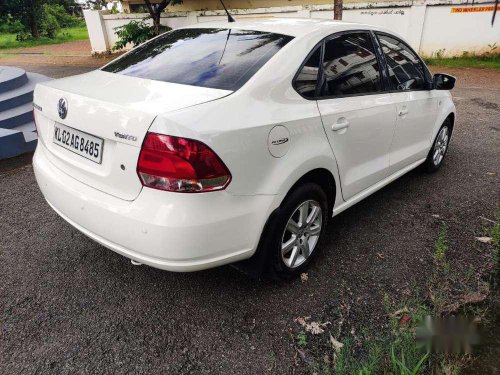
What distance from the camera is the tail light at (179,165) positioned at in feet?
6.41

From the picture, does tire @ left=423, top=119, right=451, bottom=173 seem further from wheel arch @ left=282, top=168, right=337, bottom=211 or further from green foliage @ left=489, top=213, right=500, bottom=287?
wheel arch @ left=282, top=168, right=337, bottom=211

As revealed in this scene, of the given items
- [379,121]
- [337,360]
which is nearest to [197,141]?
[337,360]

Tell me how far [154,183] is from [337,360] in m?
1.33

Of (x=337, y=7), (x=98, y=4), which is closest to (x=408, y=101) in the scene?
(x=337, y=7)

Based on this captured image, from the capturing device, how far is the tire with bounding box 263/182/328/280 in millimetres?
2451

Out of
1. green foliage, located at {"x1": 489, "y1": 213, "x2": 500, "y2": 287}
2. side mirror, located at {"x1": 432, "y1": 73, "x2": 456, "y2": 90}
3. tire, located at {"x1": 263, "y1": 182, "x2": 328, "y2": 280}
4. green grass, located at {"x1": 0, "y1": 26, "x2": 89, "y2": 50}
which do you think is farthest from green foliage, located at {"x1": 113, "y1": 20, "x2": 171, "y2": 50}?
green foliage, located at {"x1": 489, "y1": 213, "x2": 500, "y2": 287}

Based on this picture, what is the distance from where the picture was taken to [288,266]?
8.93 feet

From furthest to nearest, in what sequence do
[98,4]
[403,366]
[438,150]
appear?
[98,4] < [438,150] < [403,366]

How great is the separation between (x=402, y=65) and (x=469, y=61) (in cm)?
991

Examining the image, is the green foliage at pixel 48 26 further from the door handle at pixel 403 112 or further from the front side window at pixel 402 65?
the door handle at pixel 403 112

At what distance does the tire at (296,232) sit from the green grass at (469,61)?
10784 millimetres

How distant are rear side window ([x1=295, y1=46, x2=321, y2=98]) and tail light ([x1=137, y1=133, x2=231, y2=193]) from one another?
2.69 feet

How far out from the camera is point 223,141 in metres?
2.03

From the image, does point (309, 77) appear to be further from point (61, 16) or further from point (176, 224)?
point (61, 16)
